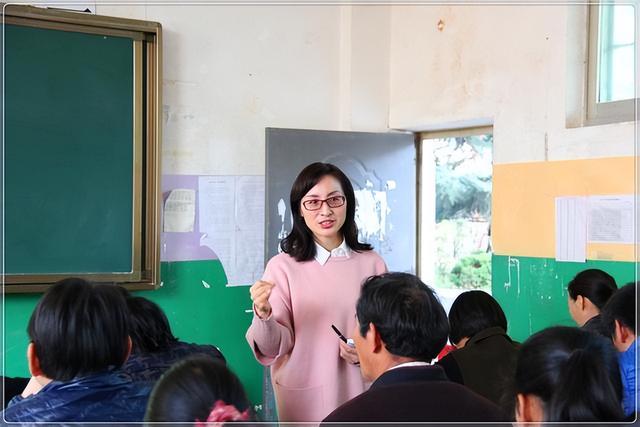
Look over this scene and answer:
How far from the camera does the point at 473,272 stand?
404 cm

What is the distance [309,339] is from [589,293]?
1202 mm

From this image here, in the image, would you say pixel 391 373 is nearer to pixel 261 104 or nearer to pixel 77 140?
pixel 77 140

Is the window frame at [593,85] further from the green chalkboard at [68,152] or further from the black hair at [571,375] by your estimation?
the green chalkboard at [68,152]

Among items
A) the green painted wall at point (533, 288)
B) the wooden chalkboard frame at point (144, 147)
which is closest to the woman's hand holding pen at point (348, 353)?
the green painted wall at point (533, 288)

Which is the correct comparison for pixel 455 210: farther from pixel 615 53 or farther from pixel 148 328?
pixel 148 328

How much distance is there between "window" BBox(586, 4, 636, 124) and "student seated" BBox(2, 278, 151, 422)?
2435 millimetres

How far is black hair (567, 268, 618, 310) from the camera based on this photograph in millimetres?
2586

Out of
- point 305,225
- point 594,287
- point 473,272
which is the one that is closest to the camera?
point 305,225

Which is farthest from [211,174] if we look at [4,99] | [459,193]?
[459,193]

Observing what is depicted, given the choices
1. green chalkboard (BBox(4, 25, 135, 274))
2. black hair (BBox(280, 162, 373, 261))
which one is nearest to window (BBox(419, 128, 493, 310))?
green chalkboard (BBox(4, 25, 135, 274))

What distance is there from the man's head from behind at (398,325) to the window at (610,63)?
1.95 meters

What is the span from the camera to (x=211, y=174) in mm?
3777

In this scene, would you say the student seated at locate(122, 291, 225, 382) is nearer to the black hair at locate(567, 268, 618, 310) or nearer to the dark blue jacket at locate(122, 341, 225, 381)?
the dark blue jacket at locate(122, 341, 225, 381)

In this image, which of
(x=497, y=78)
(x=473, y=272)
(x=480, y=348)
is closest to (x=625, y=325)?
(x=480, y=348)
